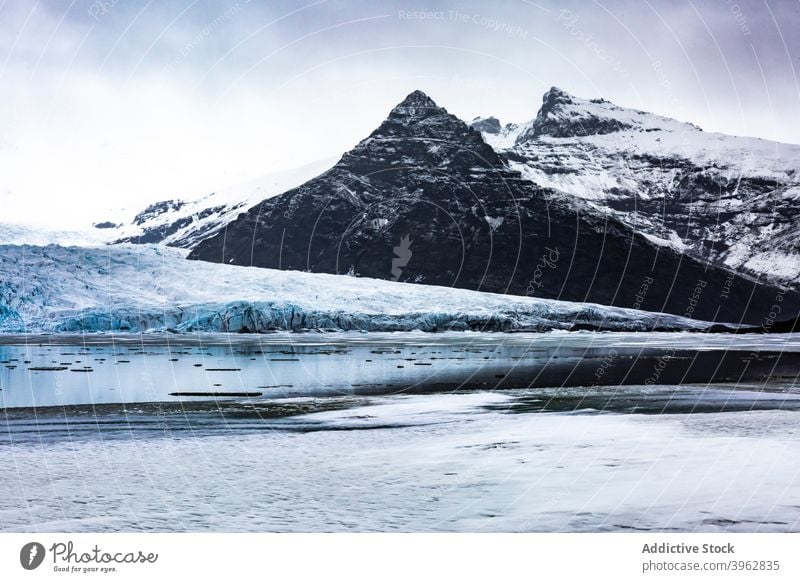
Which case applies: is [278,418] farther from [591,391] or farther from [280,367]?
[280,367]

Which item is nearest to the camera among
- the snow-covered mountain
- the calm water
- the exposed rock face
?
the calm water

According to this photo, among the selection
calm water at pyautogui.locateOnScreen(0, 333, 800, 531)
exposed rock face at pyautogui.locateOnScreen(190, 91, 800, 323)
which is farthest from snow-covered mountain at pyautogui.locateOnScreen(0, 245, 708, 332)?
exposed rock face at pyautogui.locateOnScreen(190, 91, 800, 323)

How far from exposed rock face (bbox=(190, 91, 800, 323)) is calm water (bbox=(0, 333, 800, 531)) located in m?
153

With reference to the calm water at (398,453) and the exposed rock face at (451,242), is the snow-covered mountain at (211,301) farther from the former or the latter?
the exposed rock face at (451,242)

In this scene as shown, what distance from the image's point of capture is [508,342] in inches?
2279

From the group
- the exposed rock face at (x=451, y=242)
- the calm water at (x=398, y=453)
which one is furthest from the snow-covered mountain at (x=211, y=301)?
the exposed rock face at (x=451, y=242)

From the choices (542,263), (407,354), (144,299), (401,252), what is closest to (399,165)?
(401,252)

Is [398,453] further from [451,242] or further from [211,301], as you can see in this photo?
[451,242]

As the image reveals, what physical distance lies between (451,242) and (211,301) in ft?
424

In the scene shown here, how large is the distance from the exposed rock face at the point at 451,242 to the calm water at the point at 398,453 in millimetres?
153381

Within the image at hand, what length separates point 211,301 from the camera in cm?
6519

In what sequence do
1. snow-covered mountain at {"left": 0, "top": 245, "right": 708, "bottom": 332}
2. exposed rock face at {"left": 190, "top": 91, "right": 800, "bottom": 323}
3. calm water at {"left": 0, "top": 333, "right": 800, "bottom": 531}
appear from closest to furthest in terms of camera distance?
calm water at {"left": 0, "top": 333, "right": 800, "bottom": 531}, snow-covered mountain at {"left": 0, "top": 245, "right": 708, "bottom": 332}, exposed rock face at {"left": 190, "top": 91, "right": 800, "bottom": 323}

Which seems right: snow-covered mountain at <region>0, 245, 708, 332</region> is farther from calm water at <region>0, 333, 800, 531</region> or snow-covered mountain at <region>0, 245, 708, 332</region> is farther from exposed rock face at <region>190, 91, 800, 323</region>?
exposed rock face at <region>190, 91, 800, 323</region>

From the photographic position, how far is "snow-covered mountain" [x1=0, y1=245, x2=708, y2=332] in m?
58.6
